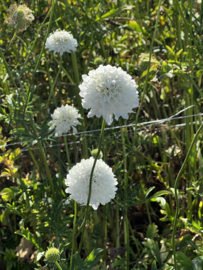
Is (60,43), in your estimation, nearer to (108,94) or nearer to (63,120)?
(63,120)

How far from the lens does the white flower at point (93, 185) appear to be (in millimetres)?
746

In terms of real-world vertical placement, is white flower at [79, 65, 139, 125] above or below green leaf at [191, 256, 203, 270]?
above

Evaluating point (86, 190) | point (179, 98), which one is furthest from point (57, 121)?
point (179, 98)

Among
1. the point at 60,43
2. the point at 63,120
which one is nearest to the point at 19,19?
the point at 60,43

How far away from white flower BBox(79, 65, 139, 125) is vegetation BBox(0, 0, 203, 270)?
0.14 m

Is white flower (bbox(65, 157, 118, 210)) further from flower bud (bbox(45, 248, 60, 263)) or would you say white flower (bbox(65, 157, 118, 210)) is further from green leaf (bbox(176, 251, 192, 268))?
green leaf (bbox(176, 251, 192, 268))

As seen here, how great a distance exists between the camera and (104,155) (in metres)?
1.20

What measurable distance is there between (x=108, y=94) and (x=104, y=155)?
0.58 metres

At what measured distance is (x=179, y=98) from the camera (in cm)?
171

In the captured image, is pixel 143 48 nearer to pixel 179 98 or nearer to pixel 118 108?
pixel 179 98

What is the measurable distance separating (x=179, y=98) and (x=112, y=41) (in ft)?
1.66

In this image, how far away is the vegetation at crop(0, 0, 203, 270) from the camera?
100 cm

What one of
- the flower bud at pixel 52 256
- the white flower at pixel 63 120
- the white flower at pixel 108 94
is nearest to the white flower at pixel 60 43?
the white flower at pixel 63 120

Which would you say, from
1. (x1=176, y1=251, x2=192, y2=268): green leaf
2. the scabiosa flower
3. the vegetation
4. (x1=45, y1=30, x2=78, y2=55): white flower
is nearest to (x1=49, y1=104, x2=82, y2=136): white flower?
the vegetation
